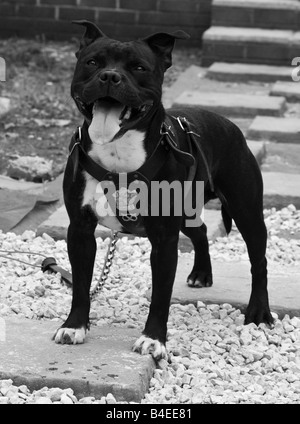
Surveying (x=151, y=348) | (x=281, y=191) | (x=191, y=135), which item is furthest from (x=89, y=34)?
(x=281, y=191)

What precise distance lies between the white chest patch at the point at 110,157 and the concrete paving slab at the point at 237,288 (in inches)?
34.5

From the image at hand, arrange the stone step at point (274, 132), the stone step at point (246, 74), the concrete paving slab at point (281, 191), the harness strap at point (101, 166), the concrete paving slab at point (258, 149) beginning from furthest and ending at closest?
the stone step at point (246, 74), the stone step at point (274, 132), the concrete paving slab at point (258, 149), the concrete paving slab at point (281, 191), the harness strap at point (101, 166)

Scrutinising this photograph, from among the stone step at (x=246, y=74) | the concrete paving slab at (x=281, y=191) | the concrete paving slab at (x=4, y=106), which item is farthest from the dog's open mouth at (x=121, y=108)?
the stone step at (x=246, y=74)

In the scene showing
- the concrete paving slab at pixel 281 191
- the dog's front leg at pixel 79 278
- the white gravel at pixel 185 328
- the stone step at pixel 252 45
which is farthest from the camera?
the stone step at pixel 252 45

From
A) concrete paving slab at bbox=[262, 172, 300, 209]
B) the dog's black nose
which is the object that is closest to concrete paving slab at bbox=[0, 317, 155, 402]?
the dog's black nose

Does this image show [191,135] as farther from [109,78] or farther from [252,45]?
[252,45]

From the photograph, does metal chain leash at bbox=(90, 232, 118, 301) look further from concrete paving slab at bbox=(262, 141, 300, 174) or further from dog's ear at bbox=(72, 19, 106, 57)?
concrete paving slab at bbox=(262, 141, 300, 174)

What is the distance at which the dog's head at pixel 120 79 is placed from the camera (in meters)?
3.63

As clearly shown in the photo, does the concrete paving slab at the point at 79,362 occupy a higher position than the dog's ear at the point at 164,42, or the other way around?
the dog's ear at the point at 164,42

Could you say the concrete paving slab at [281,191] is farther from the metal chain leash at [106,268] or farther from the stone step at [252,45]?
the stone step at [252,45]

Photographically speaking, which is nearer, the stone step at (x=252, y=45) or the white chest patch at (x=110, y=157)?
the white chest patch at (x=110, y=157)

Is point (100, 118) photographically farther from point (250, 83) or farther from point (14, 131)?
point (250, 83)

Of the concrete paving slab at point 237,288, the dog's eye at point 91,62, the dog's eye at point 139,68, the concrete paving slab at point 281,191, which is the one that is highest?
the dog's eye at point 91,62

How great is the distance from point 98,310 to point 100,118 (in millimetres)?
1225
